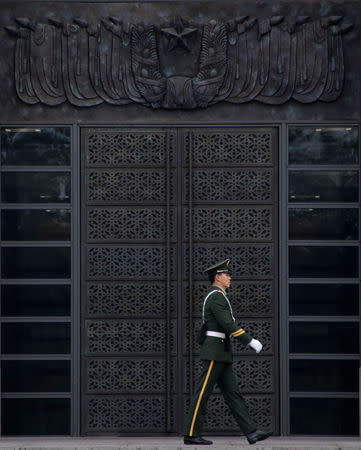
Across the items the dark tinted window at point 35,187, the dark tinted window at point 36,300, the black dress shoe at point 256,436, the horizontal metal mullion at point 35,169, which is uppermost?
the horizontal metal mullion at point 35,169

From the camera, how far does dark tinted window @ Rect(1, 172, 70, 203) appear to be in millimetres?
14648

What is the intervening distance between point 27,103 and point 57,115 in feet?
1.36

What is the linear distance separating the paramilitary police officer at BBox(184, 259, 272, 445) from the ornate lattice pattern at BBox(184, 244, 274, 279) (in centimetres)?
119

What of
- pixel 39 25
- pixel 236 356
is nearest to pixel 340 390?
pixel 236 356

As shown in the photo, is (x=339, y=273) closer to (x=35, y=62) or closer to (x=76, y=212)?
(x=76, y=212)

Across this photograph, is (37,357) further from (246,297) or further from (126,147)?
(126,147)

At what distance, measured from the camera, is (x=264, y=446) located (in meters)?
13.8

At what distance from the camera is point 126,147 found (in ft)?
48.1

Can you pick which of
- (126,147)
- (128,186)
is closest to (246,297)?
(128,186)

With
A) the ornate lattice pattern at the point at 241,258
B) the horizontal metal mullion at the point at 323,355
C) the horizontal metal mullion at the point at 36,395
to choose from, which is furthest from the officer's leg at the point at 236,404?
the horizontal metal mullion at the point at 36,395

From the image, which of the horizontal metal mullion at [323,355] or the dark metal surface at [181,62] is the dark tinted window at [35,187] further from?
the horizontal metal mullion at [323,355]

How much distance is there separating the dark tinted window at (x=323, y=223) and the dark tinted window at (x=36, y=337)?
3217 mm

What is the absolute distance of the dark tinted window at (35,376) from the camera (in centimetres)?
1461

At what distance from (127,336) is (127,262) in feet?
3.14
